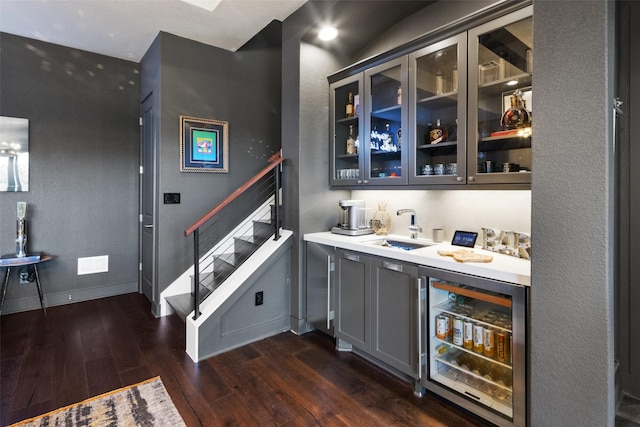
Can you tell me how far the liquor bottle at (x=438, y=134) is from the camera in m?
2.33

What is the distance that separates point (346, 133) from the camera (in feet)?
10.3

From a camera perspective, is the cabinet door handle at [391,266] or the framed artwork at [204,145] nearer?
the cabinet door handle at [391,266]

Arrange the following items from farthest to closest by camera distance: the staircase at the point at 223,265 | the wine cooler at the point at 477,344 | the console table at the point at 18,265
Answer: the console table at the point at 18,265
the staircase at the point at 223,265
the wine cooler at the point at 477,344

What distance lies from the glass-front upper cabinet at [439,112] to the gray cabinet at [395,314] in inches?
Result: 27.5

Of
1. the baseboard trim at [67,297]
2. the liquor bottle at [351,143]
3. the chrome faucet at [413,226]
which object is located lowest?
the baseboard trim at [67,297]

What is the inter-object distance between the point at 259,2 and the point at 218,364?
3028 millimetres

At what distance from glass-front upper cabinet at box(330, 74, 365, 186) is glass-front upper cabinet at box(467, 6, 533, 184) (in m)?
1.03

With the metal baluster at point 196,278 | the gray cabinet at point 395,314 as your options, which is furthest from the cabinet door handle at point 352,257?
the metal baluster at point 196,278

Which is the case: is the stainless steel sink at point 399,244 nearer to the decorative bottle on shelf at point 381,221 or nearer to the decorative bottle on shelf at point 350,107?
the decorative bottle on shelf at point 381,221

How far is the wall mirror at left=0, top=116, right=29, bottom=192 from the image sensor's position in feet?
11.4

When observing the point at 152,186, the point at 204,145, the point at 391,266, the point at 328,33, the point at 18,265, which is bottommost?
the point at 18,265

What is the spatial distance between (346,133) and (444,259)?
5.51 ft

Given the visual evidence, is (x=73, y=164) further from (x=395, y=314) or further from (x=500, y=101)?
(x=500, y=101)

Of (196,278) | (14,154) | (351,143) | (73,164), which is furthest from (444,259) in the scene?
(14,154)
